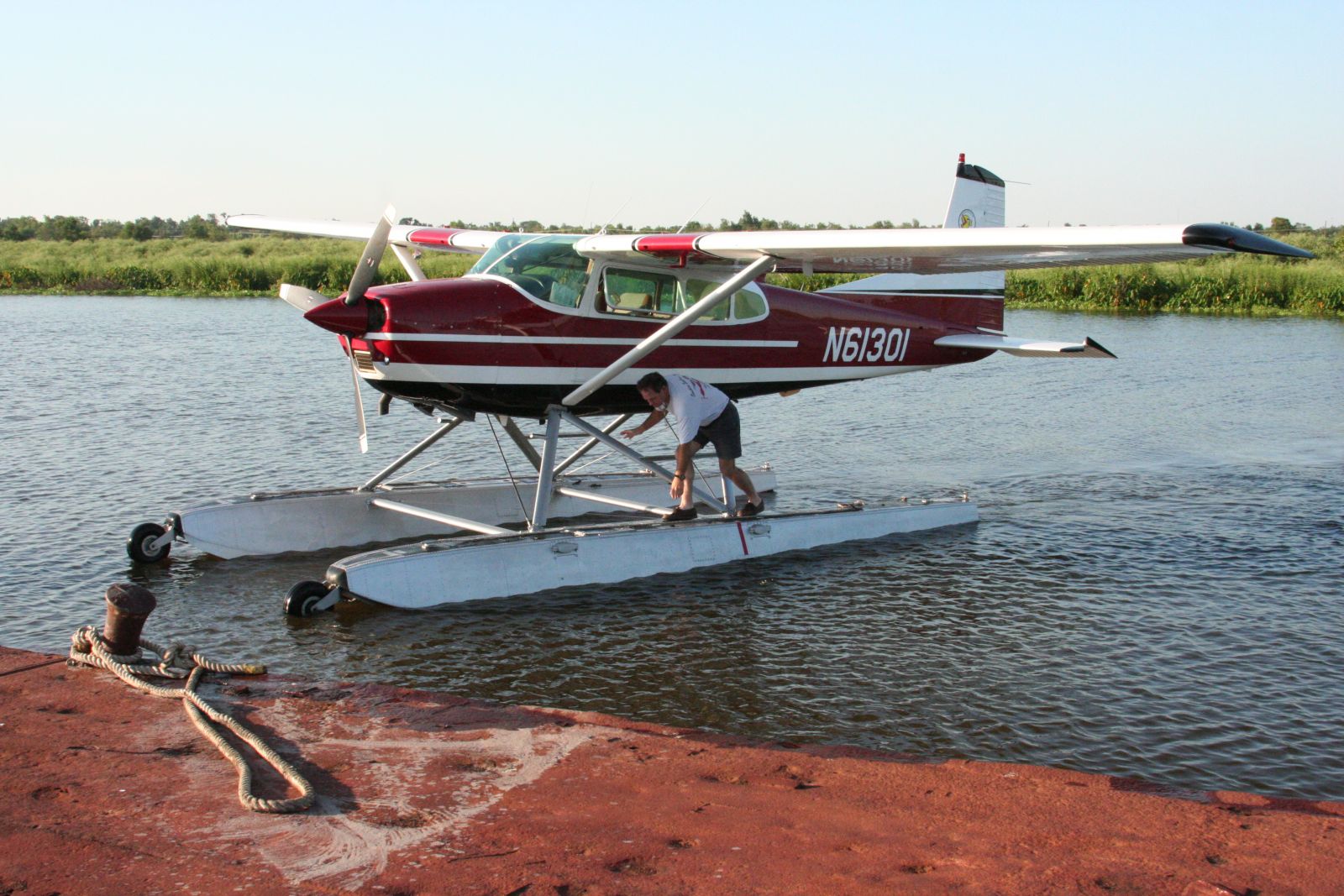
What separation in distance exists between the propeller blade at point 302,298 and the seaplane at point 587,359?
0.14ft

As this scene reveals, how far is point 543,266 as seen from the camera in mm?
9164

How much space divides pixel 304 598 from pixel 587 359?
2811 mm

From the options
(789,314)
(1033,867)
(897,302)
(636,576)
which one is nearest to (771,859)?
(1033,867)

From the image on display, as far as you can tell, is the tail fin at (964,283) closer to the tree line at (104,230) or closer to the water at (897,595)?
the water at (897,595)

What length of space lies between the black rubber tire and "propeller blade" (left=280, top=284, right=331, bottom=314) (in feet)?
6.35

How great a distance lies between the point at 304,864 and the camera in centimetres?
431

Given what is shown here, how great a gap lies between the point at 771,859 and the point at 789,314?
264 inches

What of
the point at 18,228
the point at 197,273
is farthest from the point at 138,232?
the point at 197,273

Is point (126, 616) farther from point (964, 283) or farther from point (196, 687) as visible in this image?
point (964, 283)

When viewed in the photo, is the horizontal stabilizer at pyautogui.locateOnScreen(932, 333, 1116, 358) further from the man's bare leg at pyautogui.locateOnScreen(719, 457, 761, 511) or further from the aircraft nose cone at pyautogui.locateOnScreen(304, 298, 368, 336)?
the aircraft nose cone at pyautogui.locateOnScreen(304, 298, 368, 336)

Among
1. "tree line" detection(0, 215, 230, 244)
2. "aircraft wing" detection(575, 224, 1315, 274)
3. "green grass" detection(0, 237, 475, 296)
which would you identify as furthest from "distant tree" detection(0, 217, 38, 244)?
"aircraft wing" detection(575, 224, 1315, 274)

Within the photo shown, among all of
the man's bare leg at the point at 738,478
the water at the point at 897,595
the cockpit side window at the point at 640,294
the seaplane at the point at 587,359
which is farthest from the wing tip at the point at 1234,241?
the man's bare leg at the point at 738,478

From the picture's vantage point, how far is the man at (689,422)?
939 cm

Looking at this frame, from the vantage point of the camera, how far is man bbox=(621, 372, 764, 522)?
370 inches
